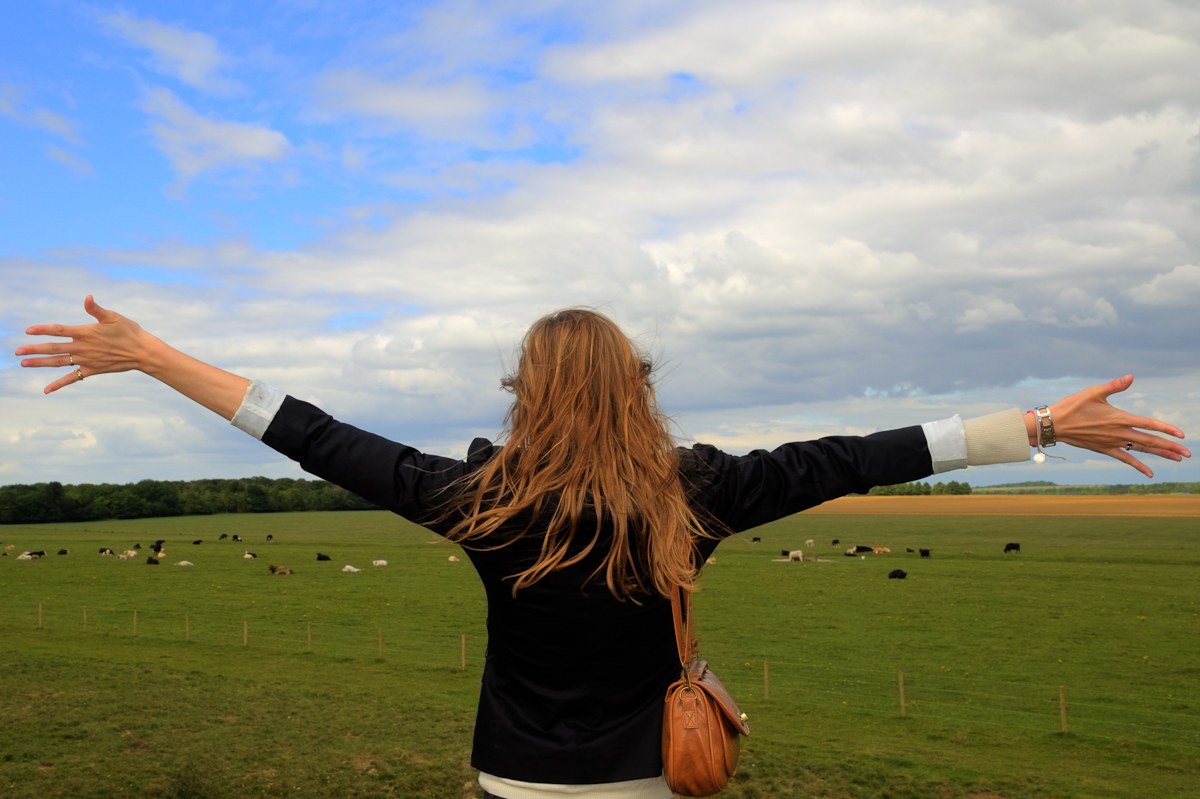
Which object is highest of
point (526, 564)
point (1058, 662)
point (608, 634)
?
point (526, 564)

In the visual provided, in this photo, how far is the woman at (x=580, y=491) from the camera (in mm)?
2383

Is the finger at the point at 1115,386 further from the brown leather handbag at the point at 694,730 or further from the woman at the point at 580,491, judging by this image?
the brown leather handbag at the point at 694,730

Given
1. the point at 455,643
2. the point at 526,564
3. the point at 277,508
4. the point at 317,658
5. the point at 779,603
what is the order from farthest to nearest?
the point at 277,508
the point at 779,603
the point at 455,643
the point at 317,658
the point at 526,564

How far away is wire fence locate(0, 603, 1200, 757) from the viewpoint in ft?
61.3

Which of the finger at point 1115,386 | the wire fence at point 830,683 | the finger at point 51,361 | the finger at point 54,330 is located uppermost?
the finger at point 54,330

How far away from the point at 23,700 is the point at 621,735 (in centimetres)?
1950

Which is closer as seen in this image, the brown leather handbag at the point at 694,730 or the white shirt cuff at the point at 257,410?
the brown leather handbag at the point at 694,730

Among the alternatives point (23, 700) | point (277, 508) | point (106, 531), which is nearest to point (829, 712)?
point (23, 700)

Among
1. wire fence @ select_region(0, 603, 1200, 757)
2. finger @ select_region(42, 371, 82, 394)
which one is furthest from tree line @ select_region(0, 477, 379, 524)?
finger @ select_region(42, 371, 82, 394)

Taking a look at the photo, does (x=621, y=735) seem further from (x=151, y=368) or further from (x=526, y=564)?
(x=151, y=368)

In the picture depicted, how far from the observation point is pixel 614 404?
2494 mm

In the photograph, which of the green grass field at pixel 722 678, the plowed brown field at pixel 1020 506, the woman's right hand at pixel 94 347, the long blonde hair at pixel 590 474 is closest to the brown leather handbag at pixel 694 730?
the long blonde hair at pixel 590 474

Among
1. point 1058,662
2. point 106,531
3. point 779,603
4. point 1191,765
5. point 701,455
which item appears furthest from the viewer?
point 106,531

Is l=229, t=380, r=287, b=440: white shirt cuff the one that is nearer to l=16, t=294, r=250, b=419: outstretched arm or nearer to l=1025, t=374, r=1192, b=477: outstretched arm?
l=16, t=294, r=250, b=419: outstretched arm
